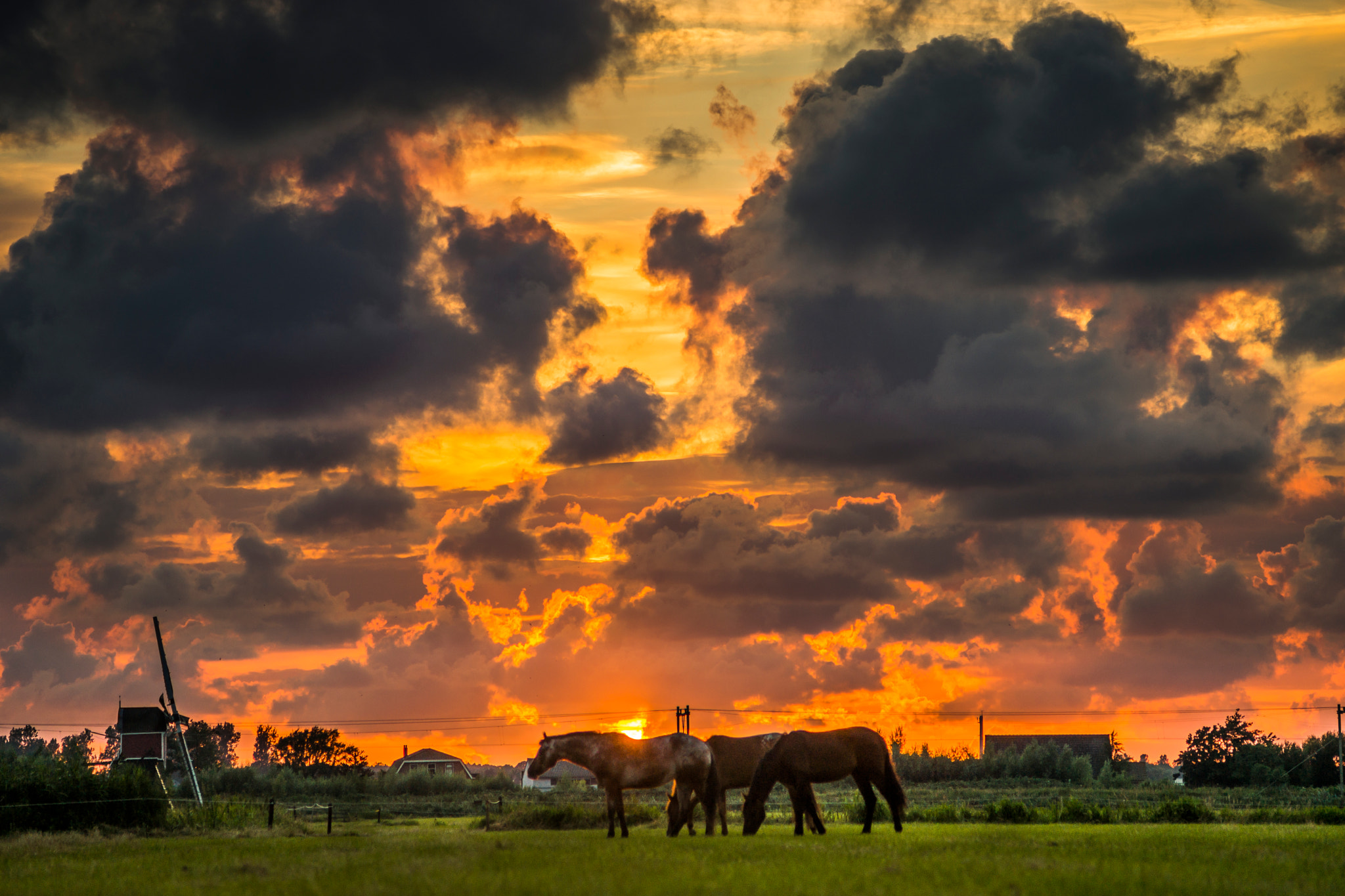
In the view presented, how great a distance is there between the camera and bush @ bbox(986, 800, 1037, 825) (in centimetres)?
4203

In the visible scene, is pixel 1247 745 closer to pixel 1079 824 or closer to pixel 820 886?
pixel 1079 824

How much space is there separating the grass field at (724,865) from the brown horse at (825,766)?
3.34 feet

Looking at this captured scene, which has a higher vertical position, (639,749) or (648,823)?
(639,749)

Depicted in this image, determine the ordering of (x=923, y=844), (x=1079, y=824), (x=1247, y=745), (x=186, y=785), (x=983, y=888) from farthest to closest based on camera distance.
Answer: (x=1247, y=745) < (x=186, y=785) < (x=1079, y=824) < (x=923, y=844) < (x=983, y=888)

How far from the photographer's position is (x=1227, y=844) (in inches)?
901

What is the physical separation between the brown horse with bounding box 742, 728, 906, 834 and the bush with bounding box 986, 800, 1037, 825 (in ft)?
50.9

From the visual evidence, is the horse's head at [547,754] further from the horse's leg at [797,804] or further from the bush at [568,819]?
the bush at [568,819]

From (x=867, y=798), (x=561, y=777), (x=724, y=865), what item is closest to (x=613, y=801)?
(x=867, y=798)

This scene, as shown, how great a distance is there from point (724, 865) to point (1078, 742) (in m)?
125

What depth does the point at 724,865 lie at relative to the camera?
17812 mm

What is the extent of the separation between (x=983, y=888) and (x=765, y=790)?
46.4 ft

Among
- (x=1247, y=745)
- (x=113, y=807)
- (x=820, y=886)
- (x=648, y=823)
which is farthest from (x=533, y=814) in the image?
(x=1247, y=745)

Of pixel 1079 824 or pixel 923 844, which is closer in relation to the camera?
pixel 923 844

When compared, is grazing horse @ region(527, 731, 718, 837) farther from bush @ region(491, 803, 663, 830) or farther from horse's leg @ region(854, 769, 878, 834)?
bush @ region(491, 803, 663, 830)
